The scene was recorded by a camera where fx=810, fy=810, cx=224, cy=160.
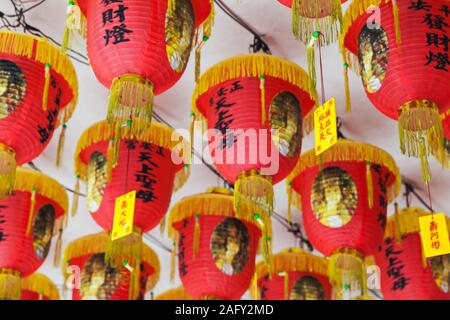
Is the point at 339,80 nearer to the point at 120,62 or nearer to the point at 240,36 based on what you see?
the point at 240,36

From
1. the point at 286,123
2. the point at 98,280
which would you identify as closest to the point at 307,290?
the point at 98,280

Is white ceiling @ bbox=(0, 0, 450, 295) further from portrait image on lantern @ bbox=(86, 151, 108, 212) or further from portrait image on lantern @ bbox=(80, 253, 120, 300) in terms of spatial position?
portrait image on lantern @ bbox=(80, 253, 120, 300)

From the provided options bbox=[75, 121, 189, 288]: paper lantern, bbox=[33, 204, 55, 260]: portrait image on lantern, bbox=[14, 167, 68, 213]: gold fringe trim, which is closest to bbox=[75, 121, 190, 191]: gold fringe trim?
bbox=[75, 121, 189, 288]: paper lantern

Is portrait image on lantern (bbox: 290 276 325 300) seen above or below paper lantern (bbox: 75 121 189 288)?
below

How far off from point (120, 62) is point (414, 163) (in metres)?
2.95

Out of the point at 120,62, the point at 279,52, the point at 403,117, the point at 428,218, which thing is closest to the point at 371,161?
the point at 428,218

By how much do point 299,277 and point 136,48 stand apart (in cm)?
259

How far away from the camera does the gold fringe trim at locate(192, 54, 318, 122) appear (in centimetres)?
400

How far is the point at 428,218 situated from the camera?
4148 millimetres

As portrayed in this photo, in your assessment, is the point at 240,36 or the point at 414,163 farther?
the point at 414,163

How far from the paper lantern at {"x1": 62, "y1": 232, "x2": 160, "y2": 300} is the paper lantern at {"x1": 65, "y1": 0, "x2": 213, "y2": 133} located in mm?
1920

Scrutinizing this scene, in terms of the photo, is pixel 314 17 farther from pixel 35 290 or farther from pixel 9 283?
pixel 35 290

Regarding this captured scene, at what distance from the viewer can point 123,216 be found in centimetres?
410

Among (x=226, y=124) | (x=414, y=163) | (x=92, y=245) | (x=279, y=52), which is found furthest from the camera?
(x=414, y=163)
